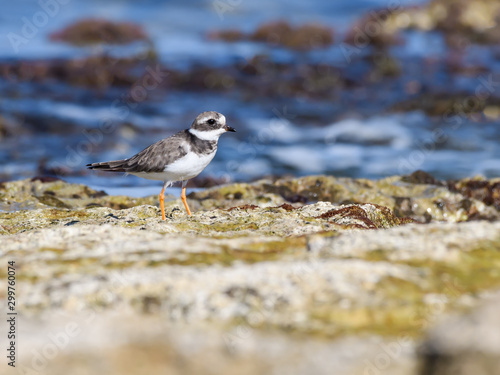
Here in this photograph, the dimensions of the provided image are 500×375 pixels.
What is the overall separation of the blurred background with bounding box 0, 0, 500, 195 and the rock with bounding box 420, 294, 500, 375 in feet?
32.8

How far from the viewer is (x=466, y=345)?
11.4 ft

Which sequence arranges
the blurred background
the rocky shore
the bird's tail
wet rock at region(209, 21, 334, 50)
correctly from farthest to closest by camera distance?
wet rock at region(209, 21, 334, 50) < the blurred background < the bird's tail < the rocky shore

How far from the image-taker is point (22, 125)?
20.9 meters

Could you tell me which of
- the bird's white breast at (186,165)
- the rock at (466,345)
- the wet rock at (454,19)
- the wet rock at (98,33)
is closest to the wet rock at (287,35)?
the wet rock at (454,19)

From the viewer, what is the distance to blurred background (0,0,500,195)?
723 inches

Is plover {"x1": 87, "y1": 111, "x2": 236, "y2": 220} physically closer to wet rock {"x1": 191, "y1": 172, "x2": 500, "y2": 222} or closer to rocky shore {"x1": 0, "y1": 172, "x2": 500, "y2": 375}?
wet rock {"x1": 191, "y1": 172, "x2": 500, "y2": 222}

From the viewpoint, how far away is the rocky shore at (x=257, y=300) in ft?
12.3

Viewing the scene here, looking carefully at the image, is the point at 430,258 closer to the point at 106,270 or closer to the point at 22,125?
the point at 106,270

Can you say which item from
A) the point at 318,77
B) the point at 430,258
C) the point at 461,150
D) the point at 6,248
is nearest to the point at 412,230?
the point at 430,258

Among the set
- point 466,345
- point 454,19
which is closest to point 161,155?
point 466,345

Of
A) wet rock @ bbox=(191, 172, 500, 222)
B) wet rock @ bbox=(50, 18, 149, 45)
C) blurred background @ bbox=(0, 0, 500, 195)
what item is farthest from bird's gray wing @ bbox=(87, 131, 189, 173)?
wet rock @ bbox=(50, 18, 149, 45)

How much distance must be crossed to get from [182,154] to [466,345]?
6005 millimetres

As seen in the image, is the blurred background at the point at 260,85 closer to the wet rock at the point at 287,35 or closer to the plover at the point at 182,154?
the wet rock at the point at 287,35

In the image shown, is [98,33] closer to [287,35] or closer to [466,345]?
[287,35]
